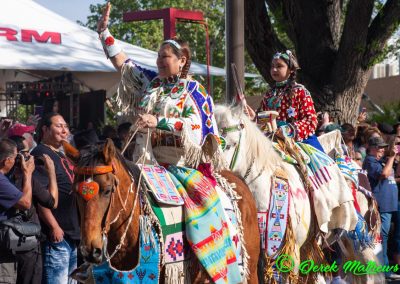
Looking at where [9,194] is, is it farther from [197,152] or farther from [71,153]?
[197,152]

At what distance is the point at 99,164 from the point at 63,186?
2.53 m

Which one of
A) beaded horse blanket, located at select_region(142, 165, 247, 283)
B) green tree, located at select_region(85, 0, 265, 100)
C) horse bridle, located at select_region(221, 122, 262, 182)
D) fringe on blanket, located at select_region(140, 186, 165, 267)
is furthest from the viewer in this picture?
green tree, located at select_region(85, 0, 265, 100)

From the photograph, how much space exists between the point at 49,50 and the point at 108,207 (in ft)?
27.1

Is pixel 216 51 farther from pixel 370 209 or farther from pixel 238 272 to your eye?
pixel 238 272

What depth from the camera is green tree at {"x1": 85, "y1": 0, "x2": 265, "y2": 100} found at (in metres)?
39.0

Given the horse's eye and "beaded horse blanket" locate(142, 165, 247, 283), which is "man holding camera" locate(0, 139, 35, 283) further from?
the horse's eye

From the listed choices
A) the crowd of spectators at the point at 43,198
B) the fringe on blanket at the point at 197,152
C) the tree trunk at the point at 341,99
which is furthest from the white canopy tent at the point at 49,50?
the fringe on blanket at the point at 197,152

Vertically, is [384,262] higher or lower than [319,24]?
lower

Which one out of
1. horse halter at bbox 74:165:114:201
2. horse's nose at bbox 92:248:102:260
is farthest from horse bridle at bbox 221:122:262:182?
horse's nose at bbox 92:248:102:260

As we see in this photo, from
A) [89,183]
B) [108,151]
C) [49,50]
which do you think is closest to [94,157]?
[108,151]

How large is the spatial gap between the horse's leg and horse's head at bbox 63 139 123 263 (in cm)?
162

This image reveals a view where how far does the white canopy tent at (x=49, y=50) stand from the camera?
12.3 metres

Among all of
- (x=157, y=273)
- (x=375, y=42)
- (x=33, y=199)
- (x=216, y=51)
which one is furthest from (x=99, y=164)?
(x=216, y=51)

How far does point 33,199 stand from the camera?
7305mm
